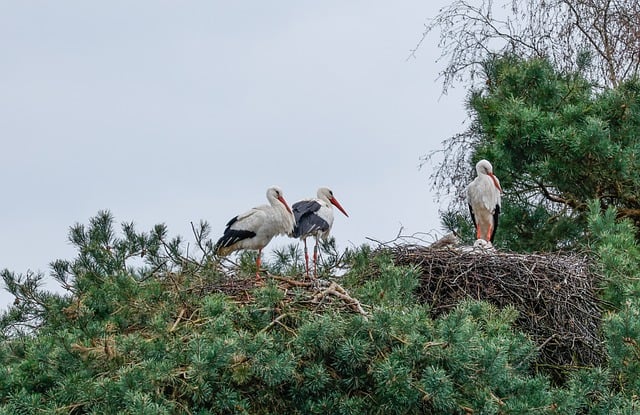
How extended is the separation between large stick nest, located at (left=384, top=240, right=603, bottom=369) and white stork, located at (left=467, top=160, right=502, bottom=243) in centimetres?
209

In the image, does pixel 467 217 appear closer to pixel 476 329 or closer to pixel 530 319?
pixel 530 319

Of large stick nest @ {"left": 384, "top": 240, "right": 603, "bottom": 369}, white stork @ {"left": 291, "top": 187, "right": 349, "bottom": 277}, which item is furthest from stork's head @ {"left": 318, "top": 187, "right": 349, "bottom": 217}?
large stick nest @ {"left": 384, "top": 240, "right": 603, "bottom": 369}

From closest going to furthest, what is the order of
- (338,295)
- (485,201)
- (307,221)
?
1. (338,295)
2. (485,201)
3. (307,221)

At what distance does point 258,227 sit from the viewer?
11.7m

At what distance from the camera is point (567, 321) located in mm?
8828

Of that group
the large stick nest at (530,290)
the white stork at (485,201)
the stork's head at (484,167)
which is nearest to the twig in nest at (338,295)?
the large stick nest at (530,290)

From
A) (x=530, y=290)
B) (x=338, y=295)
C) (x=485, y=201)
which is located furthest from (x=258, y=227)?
(x=338, y=295)

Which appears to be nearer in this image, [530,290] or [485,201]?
[530,290]

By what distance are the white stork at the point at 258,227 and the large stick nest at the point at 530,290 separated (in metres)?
2.61

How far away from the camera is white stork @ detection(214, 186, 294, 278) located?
38.3 feet

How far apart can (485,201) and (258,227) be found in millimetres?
1992

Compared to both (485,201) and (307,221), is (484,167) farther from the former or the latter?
(307,221)

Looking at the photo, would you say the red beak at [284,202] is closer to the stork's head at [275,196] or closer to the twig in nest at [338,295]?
the stork's head at [275,196]

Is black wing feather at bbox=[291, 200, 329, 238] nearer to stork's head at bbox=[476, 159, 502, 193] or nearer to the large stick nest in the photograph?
stork's head at bbox=[476, 159, 502, 193]
